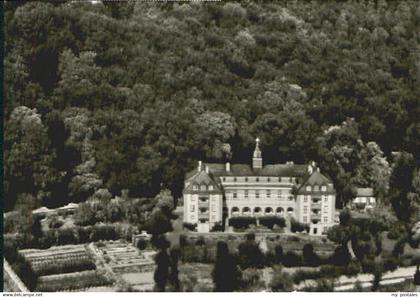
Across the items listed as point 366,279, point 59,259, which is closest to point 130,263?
point 59,259

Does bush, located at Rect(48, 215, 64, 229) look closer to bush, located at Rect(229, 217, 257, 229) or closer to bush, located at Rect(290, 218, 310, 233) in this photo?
bush, located at Rect(229, 217, 257, 229)

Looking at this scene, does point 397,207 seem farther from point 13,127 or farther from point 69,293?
point 13,127

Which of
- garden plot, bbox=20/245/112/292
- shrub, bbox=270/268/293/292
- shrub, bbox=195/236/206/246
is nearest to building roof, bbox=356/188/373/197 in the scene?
shrub, bbox=270/268/293/292

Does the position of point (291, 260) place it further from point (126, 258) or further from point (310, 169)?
point (126, 258)

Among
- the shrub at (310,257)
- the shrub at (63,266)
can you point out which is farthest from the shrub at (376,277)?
the shrub at (63,266)

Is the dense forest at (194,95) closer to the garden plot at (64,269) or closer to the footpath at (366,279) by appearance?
the garden plot at (64,269)

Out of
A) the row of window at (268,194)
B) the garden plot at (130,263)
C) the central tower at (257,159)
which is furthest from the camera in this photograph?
the central tower at (257,159)
